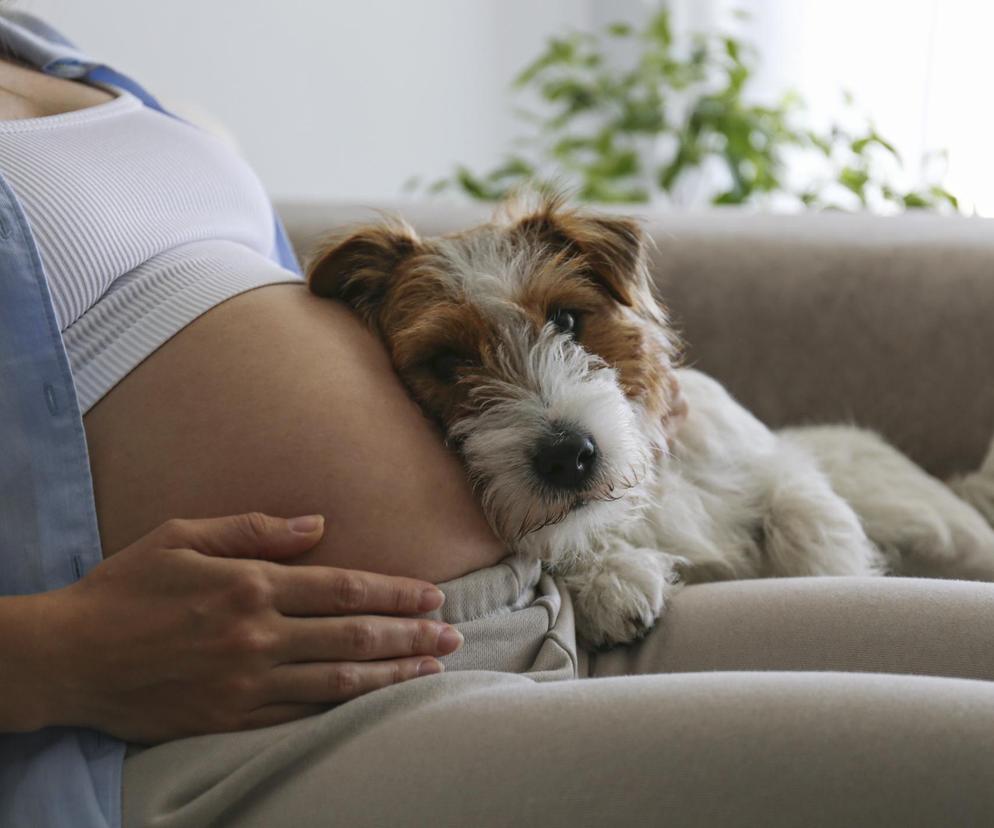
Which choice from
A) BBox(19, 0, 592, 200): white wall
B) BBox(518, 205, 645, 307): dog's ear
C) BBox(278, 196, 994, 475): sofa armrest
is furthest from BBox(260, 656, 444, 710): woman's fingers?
BBox(19, 0, 592, 200): white wall

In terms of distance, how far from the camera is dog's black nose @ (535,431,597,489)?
1162 mm

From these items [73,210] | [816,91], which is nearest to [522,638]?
[73,210]

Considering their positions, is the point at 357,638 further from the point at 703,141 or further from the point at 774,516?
the point at 703,141

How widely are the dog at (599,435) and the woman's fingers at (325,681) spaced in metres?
0.25

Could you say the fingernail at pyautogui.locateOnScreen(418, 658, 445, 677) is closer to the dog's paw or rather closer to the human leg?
the human leg

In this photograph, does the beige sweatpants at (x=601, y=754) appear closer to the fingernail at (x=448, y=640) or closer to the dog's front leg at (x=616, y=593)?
the fingernail at (x=448, y=640)

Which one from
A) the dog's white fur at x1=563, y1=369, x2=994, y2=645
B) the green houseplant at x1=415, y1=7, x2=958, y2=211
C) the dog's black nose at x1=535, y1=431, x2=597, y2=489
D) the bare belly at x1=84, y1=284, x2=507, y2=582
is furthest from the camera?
the green houseplant at x1=415, y1=7, x2=958, y2=211

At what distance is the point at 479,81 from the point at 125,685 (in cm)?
448

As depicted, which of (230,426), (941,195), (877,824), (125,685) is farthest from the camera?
(941,195)

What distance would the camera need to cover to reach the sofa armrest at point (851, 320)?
1890 mm

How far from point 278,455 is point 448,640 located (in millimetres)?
259

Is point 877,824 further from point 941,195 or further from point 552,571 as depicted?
point 941,195

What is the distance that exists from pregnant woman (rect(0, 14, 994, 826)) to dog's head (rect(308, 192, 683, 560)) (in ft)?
0.16

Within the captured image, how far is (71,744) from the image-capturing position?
0.96 meters
